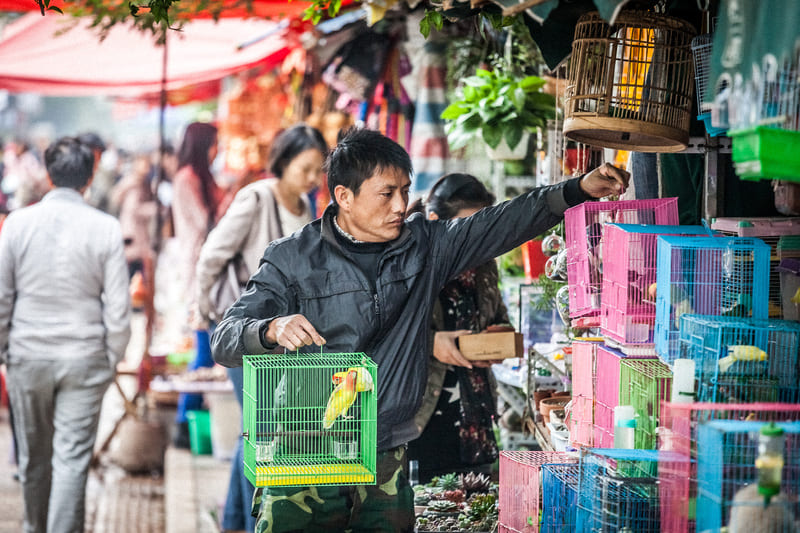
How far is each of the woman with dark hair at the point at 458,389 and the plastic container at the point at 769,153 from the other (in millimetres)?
2583


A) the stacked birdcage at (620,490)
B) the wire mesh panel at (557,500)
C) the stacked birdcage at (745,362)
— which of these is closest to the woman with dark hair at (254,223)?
the wire mesh panel at (557,500)

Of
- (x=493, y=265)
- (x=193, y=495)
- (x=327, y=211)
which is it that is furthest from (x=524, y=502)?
(x=193, y=495)

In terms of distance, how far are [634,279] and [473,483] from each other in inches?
77.2

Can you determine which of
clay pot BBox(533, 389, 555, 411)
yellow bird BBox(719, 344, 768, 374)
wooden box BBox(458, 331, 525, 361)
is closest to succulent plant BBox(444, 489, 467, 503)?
clay pot BBox(533, 389, 555, 411)

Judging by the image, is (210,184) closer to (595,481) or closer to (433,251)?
(433,251)

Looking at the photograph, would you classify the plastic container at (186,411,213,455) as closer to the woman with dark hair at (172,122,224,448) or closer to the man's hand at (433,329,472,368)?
the woman with dark hair at (172,122,224,448)

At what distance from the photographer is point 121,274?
24.0 ft

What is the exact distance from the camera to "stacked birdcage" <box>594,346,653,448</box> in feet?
14.1

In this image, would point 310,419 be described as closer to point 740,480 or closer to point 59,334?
point 740,480

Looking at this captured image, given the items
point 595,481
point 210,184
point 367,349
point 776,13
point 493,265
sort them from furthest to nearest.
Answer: point 210,184
point 493,265
point 367,349
point 595,481
point 776,13

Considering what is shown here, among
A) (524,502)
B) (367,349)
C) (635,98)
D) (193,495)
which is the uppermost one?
(635,98)

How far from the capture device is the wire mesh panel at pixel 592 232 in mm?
4398

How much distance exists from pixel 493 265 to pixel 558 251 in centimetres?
56

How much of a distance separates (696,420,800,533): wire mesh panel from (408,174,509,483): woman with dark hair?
2.39 meters
